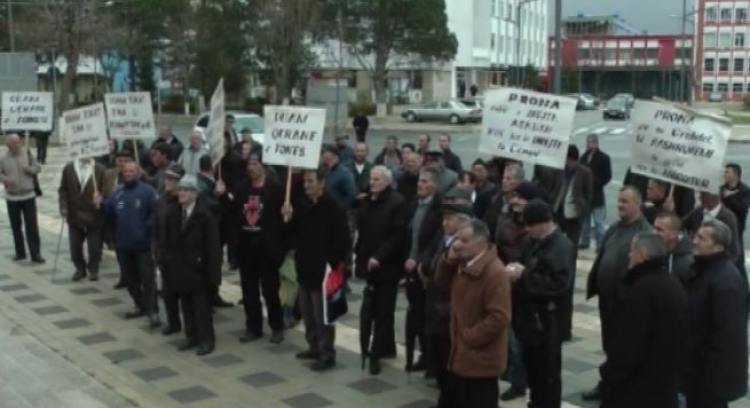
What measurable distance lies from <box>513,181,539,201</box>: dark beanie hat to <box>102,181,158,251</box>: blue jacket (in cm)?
448

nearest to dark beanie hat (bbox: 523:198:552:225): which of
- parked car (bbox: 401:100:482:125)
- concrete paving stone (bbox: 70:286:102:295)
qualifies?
concrete paving stone (bbox: 70:286:102:295)

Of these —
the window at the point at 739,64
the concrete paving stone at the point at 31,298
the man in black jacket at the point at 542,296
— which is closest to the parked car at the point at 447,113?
the concrete paving stone at the point at 31,298

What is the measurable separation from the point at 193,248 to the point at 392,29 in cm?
4960

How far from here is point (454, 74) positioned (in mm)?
77812

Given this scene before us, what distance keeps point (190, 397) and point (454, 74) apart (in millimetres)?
71709

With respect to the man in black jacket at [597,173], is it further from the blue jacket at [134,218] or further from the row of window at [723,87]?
the row of window at [723,87]

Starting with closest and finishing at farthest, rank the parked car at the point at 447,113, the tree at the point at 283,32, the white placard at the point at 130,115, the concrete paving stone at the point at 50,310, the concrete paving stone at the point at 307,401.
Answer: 1. the concrete paving stone at the point at 307,401
2. the concrete paving stone at the point at 50,310
3. the white placard at the point at 130,115
4. the tree at the point at 283,32
5. the parked car at the point at 447,113

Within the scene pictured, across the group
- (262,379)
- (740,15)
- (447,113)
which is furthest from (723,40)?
(262,379)

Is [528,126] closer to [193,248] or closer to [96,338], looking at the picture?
[193,248]

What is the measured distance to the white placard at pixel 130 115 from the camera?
40.5 ft

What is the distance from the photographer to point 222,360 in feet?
28.5

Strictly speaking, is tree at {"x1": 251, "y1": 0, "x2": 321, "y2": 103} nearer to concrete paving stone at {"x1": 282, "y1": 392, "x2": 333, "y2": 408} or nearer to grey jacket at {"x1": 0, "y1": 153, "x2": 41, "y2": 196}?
grey jacket at {"x1": 0, "y1": 153, "x2": 41, "y2": 196}

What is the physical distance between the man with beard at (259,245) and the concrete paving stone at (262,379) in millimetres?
1019

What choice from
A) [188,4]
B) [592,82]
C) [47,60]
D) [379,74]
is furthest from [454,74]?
[592,82]
